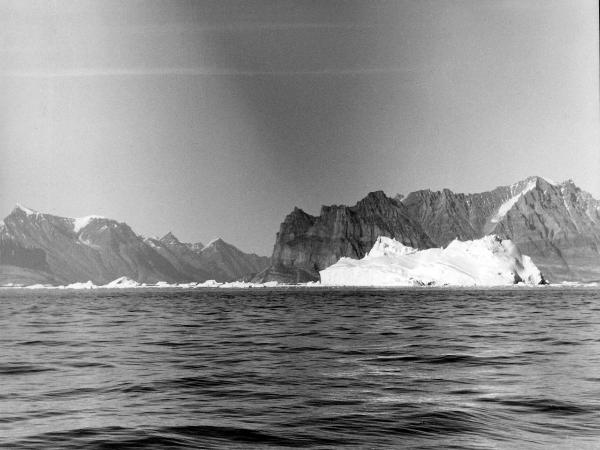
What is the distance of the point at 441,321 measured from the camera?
4200cm

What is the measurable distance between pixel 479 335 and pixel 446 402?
717 inches

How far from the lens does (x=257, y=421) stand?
40.8ft

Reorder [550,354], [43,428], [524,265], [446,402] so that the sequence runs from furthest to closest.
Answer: [524,265] < [550,354] < [446,402] < [43,428]

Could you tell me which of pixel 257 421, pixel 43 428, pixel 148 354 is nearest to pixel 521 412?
pixel 257 421

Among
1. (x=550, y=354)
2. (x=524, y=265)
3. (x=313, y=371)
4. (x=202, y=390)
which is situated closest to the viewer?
(x=202, y=390)

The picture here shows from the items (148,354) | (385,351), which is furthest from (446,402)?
(148,354)

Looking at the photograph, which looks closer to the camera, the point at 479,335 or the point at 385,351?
the point at 385,351

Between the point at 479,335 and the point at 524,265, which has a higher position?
the point at 524,265

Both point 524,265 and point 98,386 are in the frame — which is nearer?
point 98,386

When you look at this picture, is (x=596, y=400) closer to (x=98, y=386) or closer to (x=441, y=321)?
(x=98, y=386)

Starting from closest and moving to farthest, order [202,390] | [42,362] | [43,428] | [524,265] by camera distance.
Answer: [43,428] < [202,390] < [42,362] < [524,265]

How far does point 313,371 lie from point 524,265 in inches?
7410

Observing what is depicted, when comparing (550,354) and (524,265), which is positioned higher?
(524,265)

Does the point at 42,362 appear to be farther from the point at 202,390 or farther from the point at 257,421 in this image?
the point at 257,421
